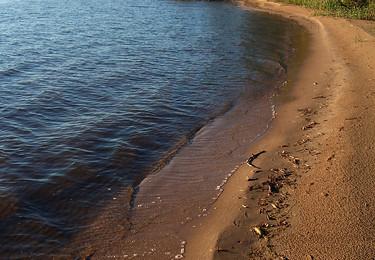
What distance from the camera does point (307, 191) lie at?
9.95 m

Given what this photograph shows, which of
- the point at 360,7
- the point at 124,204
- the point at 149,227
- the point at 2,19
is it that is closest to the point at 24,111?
the point at 124,204

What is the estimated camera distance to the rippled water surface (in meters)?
10.7

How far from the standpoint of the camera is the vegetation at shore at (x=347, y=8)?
36.4 m

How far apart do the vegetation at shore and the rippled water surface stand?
597 centimetres

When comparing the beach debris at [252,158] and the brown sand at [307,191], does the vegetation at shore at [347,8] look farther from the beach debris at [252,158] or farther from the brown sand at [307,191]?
the beach debris at [252,158]

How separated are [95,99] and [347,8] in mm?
29619

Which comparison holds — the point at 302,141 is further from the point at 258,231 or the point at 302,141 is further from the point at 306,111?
the point at 258,231

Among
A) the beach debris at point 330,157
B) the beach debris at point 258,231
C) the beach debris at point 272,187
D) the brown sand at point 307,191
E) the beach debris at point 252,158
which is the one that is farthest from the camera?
the beach debris at point 252,158

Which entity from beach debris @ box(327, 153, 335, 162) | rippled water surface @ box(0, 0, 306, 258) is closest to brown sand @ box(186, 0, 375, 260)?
beach debris @ box(327, 153, 335, 162)

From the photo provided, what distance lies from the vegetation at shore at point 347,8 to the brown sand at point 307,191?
21.2 m

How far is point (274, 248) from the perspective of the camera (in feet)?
26.5

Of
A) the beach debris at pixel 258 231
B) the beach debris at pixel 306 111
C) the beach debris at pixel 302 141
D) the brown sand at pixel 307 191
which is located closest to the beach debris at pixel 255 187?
the brown sand at pixel 307 191

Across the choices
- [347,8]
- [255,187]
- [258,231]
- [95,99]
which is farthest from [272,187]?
[347,8]

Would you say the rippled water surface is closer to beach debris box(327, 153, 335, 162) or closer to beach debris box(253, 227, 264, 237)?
beach debris box(253, 227, 264, 237)
